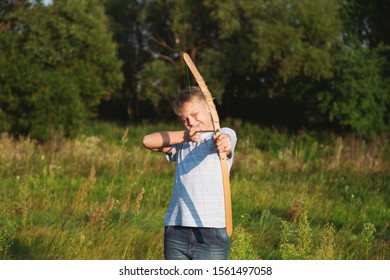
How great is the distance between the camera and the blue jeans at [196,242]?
3.55 metres

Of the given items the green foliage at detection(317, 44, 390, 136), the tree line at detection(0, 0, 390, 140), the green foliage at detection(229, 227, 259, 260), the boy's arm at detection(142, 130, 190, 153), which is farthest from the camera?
the green foliage at detection(317, 44, 390, 136)

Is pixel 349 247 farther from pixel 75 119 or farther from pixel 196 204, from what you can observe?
pixel 75 119

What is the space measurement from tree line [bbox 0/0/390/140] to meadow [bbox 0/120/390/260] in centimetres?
463

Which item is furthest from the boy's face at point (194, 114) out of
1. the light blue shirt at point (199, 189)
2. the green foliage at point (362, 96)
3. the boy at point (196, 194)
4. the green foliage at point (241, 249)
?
the green foliage at point (362, 96)

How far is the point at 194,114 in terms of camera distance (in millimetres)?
3607

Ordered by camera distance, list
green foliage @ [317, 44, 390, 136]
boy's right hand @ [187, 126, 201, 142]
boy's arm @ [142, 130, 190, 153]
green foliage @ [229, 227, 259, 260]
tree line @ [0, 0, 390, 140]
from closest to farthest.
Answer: boy's right hand @ [187, 126, 201, 142]
boy's arm @ [142, 130, 190, 153]
green foliage @ [229, 227, 259, 260]
tree line @ [0, 0, 390, 140]
green foliage @ [317, 44, 390, 136]

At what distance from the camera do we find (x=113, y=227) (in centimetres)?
601

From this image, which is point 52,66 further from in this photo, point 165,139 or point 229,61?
point 165,139

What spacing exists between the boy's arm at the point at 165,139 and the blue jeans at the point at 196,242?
48 centimetres

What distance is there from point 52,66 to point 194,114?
61.3 ft


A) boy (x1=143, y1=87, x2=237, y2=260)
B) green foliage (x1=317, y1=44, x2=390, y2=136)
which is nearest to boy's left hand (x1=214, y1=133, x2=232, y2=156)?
boy (x1=143, y1=87, x2=237, y2=260)

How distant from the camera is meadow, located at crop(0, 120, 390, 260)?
5.12 meters

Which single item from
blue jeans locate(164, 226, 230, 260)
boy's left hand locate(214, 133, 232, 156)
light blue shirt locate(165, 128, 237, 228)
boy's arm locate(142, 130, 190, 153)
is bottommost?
blue jeans locate(164, 226, 230, 260)

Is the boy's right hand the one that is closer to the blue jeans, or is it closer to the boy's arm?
the boy's arm
